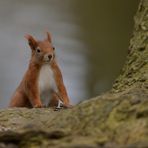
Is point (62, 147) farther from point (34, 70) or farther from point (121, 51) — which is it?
point (121, 51)

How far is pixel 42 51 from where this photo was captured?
14.2ft

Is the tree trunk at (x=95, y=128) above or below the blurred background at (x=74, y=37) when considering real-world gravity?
below

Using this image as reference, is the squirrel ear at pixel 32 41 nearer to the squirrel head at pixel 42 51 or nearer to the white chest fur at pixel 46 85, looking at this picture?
the squirrel head at pixel 42 51

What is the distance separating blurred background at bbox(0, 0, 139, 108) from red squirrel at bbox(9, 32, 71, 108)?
234 cm

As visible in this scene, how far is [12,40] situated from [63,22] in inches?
33.6

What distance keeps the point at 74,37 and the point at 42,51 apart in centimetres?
489

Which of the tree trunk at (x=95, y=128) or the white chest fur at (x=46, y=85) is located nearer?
the tree trunk at (x=95, y=128)

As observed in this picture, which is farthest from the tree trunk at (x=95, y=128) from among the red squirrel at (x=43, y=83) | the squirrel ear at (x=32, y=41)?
the squirrel ear at (x=32, y=41)

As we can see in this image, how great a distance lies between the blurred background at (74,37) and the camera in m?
7.76

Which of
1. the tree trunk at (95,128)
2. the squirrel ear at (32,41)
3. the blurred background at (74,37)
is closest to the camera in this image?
the tree trunk at (95,128)


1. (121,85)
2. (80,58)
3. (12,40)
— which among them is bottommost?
(121,85)

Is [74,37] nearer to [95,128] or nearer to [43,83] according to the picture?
[43,83]

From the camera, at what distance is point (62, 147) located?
2.07m

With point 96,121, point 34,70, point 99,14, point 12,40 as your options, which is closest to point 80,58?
point 12,40
